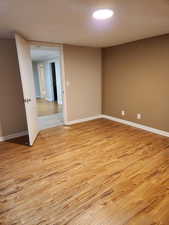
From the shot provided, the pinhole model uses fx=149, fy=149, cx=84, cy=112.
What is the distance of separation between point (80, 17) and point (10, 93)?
224 centimetres

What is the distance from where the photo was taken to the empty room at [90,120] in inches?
64.7

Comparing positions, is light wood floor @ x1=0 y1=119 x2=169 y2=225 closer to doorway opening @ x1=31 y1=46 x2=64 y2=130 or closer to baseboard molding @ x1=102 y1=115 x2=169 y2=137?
baseboard molding @ x1=102 y1=115 x2=169 y2=137

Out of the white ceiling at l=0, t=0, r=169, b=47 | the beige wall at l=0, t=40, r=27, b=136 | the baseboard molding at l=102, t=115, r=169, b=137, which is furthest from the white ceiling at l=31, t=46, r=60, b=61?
the baseboard molding at l=102, t=115, r=169, b=137

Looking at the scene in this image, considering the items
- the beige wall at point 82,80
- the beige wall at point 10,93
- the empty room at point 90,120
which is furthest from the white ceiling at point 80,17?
the beige wall at point 82,80

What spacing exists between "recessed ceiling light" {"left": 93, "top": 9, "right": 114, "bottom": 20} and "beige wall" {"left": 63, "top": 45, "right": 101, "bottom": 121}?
6.53 feet

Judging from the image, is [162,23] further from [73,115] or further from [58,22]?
[73,115]

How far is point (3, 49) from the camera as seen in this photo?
123 inches

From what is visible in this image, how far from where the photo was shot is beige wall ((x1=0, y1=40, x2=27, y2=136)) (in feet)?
10.5

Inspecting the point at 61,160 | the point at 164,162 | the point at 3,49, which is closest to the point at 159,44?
the point at 164,162

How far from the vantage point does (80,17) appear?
6.60 ft

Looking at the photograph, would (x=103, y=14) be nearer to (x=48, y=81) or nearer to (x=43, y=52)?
(x=43, y=52)

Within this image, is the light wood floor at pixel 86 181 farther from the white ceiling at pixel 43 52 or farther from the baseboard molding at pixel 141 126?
the white ceiling at pixel 43 52

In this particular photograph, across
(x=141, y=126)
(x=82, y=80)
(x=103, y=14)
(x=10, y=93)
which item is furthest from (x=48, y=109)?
(x=103, y=14)

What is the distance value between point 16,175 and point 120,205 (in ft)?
4.98
